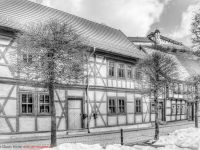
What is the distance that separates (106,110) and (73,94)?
3.18 meters

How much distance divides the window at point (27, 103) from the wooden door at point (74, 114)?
2762mm

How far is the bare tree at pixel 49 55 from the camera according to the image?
29.8 ft

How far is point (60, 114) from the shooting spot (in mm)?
14836

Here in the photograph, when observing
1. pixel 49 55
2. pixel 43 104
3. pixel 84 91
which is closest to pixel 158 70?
pixel 84 91

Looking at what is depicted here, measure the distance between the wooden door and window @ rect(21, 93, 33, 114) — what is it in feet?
9.06

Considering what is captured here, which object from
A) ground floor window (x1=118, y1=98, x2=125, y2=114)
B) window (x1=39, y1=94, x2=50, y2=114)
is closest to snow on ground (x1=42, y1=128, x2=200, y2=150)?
window (x1=39, y1=94, x2=50, y2=114)

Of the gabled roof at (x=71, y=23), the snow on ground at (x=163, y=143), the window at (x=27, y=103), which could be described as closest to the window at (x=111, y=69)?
the gabled roof at (x=71, y=23)

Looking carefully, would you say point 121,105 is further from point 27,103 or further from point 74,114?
point 27,103

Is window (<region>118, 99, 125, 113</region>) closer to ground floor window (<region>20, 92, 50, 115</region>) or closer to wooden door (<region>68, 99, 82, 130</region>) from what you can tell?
wooden door (<region>68, 99, 82, 130</region>)

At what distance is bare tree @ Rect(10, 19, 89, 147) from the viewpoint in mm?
9078

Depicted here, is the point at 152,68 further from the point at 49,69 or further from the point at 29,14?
the point at 29,14

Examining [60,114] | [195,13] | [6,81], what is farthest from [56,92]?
[195,13]

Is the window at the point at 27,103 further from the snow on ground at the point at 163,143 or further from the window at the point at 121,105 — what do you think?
the window at the point at 121,105

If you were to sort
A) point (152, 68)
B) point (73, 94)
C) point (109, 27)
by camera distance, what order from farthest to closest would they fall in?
point (109, 27), point (73, 94), point (152, 68)
